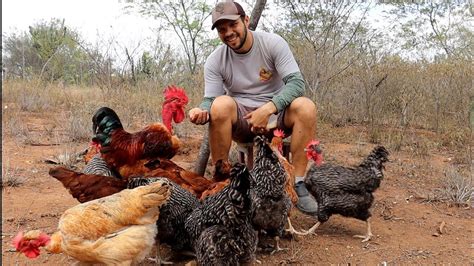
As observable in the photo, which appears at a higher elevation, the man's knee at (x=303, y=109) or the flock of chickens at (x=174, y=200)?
the man's knee at (x=303, y=109)

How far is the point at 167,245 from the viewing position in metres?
3.36

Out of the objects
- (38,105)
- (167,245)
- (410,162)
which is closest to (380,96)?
(410,162)

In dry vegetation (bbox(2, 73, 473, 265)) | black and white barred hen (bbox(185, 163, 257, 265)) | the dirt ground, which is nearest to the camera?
black and white barred hen (bbox(185, 163, 257, 265))

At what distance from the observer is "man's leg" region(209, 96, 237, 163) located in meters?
3.67

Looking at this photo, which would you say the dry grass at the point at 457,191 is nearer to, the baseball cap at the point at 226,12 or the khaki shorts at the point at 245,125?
the khaki shorts at the point at 245,125

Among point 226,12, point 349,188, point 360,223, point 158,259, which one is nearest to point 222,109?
point 226,12

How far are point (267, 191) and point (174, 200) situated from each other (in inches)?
26.9

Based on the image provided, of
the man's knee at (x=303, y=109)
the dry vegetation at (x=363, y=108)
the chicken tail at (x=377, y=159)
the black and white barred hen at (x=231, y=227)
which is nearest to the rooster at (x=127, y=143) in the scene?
the man's knee at (x=303, y=109)

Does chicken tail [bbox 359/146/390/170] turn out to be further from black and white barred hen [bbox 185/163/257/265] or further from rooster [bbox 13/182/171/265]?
rooster [bbox 13/182/171/265]

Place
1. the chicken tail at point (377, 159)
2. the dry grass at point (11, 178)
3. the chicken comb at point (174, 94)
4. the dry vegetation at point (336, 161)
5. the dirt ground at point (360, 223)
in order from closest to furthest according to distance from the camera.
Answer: the dirt ground at point (360, 223) → the dry vegetation at point (336, 161) → the chicken tail at point (377, 159) → the chicken comb at point (174, 94) → the dry grass at point (11, 178)

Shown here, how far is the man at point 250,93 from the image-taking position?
11.8ft

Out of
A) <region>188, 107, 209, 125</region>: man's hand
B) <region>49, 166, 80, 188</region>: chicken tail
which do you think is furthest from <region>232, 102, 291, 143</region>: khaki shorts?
<region>49, 166, 80, 188</region>: chicken tail

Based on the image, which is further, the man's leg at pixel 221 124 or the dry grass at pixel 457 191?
the dry grass at pixel 457 191

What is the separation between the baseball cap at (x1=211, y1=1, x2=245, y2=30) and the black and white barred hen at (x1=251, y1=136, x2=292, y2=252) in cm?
116
